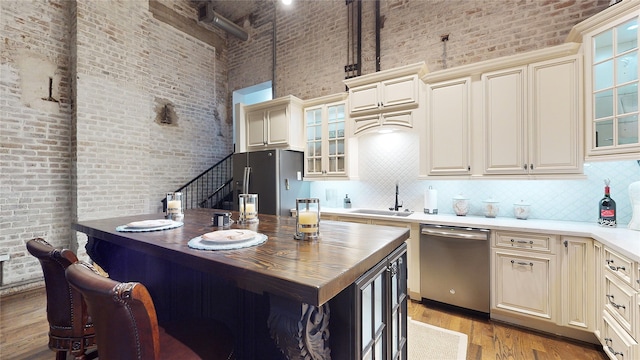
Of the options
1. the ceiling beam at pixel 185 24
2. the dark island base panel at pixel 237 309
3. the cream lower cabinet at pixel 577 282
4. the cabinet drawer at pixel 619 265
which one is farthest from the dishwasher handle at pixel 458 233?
the ceiling beam at pixel 185 24

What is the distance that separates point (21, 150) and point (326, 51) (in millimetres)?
4521

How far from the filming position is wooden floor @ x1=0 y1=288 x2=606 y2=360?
6.92 feet

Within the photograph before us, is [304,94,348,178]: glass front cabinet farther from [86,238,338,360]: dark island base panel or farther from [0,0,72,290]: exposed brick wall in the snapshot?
[0,0,72,290]: exposed brick wall

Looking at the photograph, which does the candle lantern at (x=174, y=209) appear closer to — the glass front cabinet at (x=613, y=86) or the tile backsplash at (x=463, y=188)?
the tile backsplash at (x=463, y=188)

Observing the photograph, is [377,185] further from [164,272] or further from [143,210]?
[143,210]

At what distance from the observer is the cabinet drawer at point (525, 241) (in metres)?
2.33

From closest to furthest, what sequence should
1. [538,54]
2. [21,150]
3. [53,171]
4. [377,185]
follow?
[538,54], [21,150], [53,171], [377,185]

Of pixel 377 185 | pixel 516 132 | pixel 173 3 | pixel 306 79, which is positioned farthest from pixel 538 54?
pixel 173 3

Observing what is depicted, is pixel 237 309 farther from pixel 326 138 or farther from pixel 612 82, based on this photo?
pixel 612 82

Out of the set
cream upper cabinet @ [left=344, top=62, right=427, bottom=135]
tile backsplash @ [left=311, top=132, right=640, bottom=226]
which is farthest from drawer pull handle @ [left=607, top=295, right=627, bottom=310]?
cream upper cabinet @ [left=344, top=62, right=427, bottom=135]

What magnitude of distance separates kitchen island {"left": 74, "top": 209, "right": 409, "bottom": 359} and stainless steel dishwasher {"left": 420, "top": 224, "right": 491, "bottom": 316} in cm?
127

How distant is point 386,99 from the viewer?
3377mm

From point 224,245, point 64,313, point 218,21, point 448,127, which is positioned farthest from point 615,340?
point 218,21

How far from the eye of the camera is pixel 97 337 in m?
1.01
